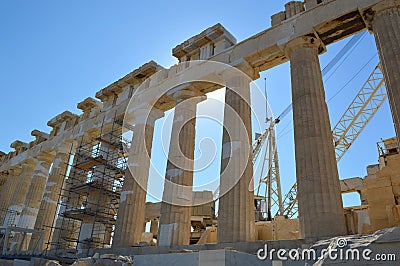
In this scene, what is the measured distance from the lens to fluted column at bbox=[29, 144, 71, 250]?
3272 cm

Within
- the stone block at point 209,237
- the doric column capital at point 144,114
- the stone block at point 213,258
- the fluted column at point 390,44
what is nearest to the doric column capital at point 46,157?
the doric column capital at point 144,114

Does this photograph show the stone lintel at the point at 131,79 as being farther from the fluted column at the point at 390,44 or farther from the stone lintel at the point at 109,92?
the fluted column at the point at 390,44

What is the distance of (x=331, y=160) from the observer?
1736 cm

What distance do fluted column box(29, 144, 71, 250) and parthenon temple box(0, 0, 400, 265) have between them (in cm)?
12

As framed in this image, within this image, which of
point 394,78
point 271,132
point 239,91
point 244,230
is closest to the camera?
point 394,78

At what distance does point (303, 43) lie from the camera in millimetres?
21078

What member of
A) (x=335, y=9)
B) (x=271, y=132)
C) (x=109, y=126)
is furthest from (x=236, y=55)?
(x=271, y=132)

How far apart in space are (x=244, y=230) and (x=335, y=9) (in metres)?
13.8

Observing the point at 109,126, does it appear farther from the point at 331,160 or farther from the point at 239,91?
the point at 331,160

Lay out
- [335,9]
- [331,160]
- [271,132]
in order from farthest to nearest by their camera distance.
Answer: [271,132] → [335,9] → [331,160]

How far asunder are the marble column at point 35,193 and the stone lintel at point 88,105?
23.1 feet

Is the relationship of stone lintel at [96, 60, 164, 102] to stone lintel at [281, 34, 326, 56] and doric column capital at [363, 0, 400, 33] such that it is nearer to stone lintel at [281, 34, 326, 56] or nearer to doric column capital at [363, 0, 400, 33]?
stone lintel at [281, 34, 326, 56]

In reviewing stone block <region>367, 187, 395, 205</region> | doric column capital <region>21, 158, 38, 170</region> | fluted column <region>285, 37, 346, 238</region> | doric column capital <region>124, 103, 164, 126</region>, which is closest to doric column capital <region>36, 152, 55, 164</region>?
doric column capital <region>21, 158, 38, 170</region>

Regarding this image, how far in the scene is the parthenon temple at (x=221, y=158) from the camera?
16.7 m
